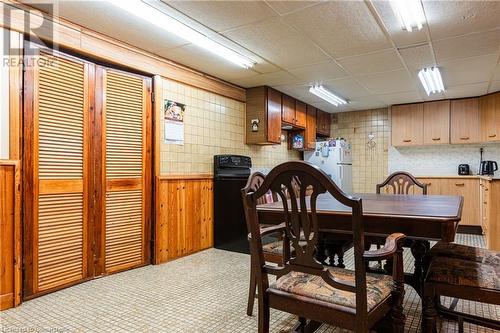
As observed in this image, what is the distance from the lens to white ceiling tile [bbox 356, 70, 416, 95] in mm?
4047

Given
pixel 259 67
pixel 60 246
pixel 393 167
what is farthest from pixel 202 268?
pixel 393 167

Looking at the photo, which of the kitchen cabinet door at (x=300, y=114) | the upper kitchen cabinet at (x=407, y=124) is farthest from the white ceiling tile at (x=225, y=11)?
the upper kitchen cabinet at (x=407, y=124)

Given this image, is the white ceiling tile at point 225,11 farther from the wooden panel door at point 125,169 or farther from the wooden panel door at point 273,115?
the wooden panel door at point 273,115

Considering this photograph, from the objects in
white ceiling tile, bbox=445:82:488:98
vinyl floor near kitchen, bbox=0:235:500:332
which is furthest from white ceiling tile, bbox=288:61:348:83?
vinyl floor near kitchen, bbox=0:235:500:332

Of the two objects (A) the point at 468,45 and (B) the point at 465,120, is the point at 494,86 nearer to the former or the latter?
(B) the point at 465,120

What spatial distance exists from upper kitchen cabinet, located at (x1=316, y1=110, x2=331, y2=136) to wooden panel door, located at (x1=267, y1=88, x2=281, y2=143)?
1.64 m

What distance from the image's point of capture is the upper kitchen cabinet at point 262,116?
4574mm

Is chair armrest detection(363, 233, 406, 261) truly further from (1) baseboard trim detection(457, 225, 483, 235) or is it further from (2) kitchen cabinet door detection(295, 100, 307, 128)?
(1) baseboard trim detection(457, 225, 483, 235)

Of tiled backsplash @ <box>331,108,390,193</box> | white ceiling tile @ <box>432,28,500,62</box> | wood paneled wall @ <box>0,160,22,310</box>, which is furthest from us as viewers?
tiled backsplash @ <box>331,108,390,193</box>

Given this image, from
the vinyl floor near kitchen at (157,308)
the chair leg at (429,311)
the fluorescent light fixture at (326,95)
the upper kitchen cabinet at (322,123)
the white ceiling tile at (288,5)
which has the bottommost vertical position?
the vinyl floor near kitchen at (157,308)

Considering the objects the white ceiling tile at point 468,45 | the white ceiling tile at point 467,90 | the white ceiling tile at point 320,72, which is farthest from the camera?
the white ceiling tile at point 467,90

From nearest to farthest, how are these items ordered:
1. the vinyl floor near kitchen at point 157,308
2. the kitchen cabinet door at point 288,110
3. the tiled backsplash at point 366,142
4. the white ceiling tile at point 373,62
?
the vinyl floor near kitchen at point 157,308 → the white ceiling tile at point 373,62 → the kitchen cabinet door at point 288,110 → the tiled backsplash at point 366,142

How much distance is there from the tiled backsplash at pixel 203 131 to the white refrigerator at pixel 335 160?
5.14ft

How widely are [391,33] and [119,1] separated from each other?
A: 91.3 inches
